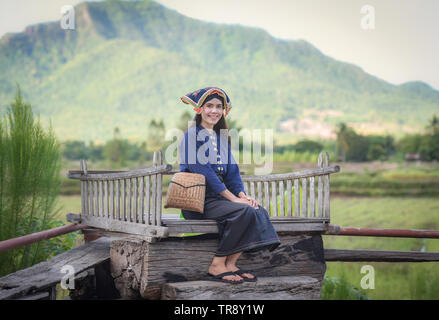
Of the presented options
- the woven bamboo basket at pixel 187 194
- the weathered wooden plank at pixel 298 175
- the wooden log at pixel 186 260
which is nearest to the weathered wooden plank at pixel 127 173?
the woven bamboo basket at pixel 187 194

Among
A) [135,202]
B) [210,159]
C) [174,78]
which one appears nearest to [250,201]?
[210,159]

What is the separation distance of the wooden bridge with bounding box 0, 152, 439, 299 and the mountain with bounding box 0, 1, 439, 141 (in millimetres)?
7778

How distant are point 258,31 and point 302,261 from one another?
17.3m

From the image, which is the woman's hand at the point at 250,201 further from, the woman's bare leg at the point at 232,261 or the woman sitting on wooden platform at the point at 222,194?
the woman's bare leg at the point at 232,261

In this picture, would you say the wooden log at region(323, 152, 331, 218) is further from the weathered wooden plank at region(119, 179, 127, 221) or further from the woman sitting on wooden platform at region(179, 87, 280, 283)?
the weathered wooden plank at region(119, 179, 127, 221)

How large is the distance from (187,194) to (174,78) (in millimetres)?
13681

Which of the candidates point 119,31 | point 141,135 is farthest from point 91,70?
point 141,135

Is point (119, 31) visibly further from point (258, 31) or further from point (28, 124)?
point (28, 124)

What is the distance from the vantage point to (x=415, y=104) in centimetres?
1423

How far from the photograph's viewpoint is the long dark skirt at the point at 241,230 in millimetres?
3303

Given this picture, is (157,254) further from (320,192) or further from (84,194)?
(320,192)

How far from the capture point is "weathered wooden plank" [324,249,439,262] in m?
4.84

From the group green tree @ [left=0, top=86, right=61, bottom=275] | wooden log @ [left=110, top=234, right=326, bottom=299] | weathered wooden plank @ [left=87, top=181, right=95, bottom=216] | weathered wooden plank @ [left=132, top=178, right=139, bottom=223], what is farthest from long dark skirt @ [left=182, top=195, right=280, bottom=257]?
green tree @ [left=0, top=86, right=61, bottom=275]

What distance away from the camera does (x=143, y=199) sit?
11.7 feet
